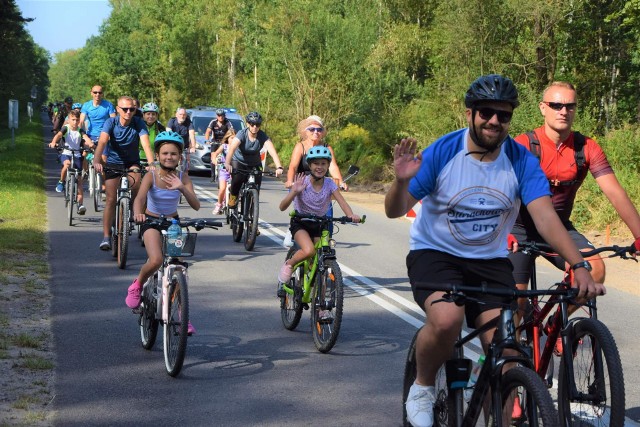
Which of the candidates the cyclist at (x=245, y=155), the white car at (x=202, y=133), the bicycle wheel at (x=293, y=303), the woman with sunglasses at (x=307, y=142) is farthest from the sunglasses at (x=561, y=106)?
the white car at (x=202, y=133)

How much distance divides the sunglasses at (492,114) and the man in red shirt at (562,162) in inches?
70.1

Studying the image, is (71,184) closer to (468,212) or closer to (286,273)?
(286,273)

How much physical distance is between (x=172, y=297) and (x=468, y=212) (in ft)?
10.7

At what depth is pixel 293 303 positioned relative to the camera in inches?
361

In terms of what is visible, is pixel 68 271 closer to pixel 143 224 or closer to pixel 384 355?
pixel 143 224

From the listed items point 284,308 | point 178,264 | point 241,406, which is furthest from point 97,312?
point 241,406

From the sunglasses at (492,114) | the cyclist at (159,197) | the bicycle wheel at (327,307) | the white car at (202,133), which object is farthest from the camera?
the white car at (202,133)

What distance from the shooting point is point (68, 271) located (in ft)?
40.9

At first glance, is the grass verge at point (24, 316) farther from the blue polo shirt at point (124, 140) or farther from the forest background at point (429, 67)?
the forest background at point (429, 67)

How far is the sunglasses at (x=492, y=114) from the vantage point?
15.4 feet

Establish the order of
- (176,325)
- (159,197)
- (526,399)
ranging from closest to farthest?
(526,399)
(176,325)
(159,197)

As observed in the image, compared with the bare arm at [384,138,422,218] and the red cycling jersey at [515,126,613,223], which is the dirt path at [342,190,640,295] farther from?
the bare arm at [384,138,422,218]

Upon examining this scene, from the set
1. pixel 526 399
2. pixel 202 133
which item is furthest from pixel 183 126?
pixel 526 399

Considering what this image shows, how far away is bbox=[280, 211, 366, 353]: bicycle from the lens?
8266 mm
